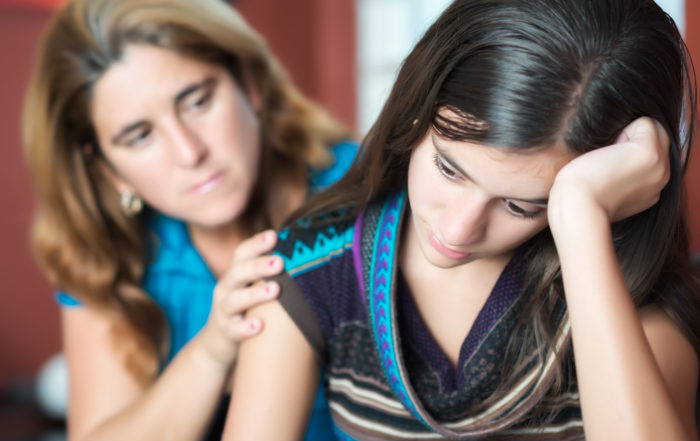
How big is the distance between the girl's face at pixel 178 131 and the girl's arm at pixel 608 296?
77cm

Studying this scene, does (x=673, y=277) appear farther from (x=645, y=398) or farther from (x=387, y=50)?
(x=387, y=50)

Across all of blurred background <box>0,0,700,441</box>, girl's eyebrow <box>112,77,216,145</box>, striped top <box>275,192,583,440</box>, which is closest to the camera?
striped top <box>275,192,583,440</box>

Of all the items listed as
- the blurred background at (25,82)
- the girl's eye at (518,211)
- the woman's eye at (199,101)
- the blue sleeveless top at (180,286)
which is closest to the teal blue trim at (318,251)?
the girl's eye at (518,211)

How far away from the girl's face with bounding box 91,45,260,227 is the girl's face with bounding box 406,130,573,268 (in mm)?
597

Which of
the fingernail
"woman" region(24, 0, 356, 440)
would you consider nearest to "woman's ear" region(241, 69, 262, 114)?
"woman" region(24, 0, 356, 440)

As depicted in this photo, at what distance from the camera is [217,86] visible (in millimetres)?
1501

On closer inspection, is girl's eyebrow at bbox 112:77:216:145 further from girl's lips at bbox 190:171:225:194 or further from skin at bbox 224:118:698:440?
skin at bbox 224:118:698:440

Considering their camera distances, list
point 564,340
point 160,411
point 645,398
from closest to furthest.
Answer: point 645,398
point 564,340
point 160,411

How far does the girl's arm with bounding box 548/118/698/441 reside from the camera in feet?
2.80

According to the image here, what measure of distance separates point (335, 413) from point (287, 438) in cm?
14

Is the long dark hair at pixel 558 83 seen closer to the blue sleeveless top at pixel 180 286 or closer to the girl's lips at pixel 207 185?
the girl's lips at pixel 207 185

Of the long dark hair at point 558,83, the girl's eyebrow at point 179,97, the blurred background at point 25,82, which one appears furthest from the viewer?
the blurred background at point 25,82

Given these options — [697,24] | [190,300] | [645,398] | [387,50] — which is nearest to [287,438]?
[645,398]

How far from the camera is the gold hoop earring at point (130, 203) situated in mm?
1662
